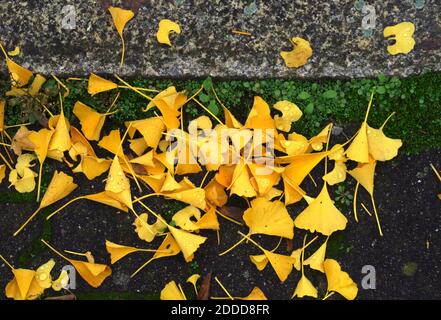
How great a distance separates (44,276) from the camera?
2.68 meters

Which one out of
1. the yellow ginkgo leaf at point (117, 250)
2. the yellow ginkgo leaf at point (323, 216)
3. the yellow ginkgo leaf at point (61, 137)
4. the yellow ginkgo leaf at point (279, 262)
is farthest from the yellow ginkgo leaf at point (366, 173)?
the yellow ginkgo leaf at point (61, 137)

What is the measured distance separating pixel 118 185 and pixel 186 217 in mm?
302

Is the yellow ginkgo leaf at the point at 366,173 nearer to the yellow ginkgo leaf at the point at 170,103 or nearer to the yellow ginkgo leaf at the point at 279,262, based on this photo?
the yellow ginkgo leaf at the point at 279,262

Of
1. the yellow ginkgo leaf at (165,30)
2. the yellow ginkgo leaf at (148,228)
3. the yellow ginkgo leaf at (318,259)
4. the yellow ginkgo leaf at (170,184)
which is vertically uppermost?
the yellow ginkgo leaf at (165,30)

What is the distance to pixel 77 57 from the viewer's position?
268 centimetres

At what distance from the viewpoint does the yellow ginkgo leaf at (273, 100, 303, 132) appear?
2.63 m

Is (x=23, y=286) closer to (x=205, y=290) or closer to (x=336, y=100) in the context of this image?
(x=205, y=290)

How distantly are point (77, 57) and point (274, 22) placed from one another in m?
0.82

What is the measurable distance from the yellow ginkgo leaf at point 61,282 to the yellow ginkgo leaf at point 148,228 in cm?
35

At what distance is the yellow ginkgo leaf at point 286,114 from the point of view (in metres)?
2.63

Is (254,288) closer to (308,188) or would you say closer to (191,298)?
(191,298)

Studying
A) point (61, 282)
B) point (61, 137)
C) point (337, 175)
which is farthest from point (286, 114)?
point (61, 282)
